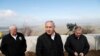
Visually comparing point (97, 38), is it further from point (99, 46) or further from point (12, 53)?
point (12, 53)

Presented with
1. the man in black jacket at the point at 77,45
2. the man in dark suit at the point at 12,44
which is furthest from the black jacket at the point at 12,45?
the man in black jacket at the point at 77,45

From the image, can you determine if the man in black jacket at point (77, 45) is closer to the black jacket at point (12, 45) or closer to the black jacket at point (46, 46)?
the black jacket at point (46, 46)

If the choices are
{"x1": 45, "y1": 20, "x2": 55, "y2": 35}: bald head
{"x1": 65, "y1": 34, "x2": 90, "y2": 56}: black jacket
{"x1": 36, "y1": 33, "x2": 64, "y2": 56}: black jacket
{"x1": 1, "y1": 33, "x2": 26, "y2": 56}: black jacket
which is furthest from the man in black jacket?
{"x1": 1, "y1": 33, "x2": 26, "y2": 56}: black jacket

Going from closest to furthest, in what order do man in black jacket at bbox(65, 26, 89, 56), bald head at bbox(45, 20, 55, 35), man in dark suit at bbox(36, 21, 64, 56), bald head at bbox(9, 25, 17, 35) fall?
bald head at bbox(45, 20, 55, 35) < man in dark suit at bbox(36, 21, 64, 56) < man in black jacket at bbox(65, 26, 89, 56) < bald head at bbox(9, 25, 17, 35)

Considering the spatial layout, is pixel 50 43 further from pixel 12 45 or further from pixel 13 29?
pixel 12 45

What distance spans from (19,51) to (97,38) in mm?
7739

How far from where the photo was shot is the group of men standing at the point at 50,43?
562cm

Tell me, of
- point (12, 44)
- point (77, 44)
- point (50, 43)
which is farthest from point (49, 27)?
point (12, 44)

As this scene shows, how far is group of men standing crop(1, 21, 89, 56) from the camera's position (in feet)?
18.5

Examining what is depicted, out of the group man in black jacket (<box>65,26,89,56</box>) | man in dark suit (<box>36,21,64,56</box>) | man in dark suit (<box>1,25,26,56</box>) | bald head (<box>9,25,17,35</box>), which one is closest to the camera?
man in dark suit (<box>36,21,64,56</box>)

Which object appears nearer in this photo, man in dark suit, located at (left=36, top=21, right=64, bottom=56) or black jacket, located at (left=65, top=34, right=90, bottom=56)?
man in dark suit, located at (left=36, top=21, right=64, bottom=56)

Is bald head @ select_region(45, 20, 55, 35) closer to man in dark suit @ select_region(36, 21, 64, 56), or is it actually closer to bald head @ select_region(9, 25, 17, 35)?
man in dark suit @ select_region(36, 21, 64, 56)

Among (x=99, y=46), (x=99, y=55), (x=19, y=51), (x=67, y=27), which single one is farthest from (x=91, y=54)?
(x=19, y=51)

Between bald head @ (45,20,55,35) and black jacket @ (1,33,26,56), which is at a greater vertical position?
bald head @ (45,20,55,35)
